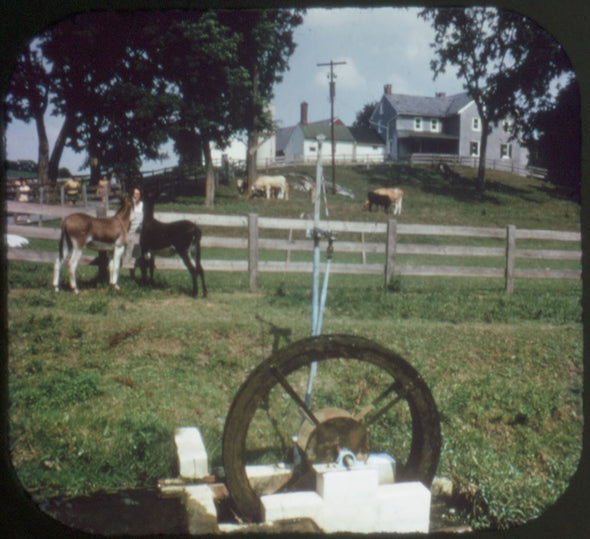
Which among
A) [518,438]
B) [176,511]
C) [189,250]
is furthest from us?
[189,250]

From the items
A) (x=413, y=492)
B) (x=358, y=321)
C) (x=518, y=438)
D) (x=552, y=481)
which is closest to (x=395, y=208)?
(x=358, y=321)

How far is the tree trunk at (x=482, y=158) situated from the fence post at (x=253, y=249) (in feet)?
10.6

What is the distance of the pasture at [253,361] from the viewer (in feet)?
14.3

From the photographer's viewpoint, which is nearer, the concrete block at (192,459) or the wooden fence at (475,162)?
the concrete block at (192,459)

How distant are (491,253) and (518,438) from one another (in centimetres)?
476

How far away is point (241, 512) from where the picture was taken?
10.8 feet

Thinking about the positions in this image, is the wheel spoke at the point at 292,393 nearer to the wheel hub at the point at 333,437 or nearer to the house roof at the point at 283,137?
the wheel hub at the point at 333,437

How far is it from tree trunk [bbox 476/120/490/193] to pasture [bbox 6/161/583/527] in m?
0.23

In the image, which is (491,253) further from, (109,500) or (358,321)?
(109,500)

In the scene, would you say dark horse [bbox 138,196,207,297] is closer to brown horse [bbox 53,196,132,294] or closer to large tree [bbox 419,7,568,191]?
brown horse [bbox 53,196,132,294]

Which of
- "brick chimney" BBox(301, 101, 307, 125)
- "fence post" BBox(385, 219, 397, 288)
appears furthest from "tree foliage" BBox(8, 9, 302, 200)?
"fence post" BBox(385, 219, 397, 288)

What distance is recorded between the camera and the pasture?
4.34 meters

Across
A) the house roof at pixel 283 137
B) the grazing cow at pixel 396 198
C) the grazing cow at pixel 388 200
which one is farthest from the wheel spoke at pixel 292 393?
the grazing cow at pixel 396 198

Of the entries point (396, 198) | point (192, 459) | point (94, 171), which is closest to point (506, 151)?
point (94, 171)
